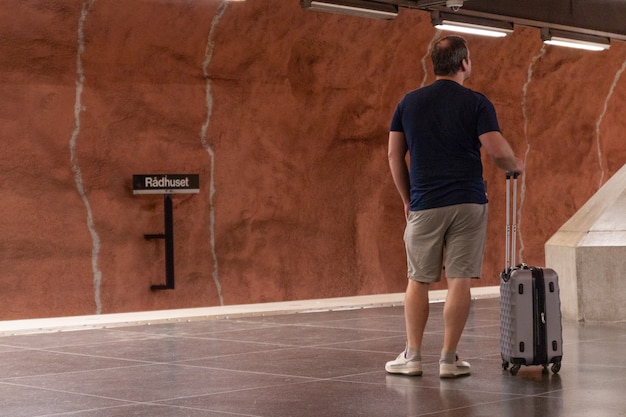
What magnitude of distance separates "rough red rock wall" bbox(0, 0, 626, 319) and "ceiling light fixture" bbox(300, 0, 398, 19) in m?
0.99

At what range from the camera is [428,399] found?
5.75 meters

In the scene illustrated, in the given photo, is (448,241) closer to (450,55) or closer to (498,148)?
(498,148)

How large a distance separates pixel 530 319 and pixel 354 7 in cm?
576

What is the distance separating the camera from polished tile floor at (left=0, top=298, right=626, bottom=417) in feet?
18.2

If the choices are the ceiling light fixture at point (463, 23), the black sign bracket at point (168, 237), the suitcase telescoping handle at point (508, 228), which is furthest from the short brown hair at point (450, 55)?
the ceiling light fixture at point (463, 23)

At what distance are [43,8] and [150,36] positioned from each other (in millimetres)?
1301

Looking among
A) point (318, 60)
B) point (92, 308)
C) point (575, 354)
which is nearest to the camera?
point (575, 354)

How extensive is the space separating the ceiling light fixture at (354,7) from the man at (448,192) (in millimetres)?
4933

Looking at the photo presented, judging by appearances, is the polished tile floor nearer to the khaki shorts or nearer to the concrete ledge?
the concrete ledge

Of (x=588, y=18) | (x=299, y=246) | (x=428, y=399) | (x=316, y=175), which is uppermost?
(x=588, y=18)

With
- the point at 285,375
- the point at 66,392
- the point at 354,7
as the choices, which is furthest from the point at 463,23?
the point at 66,392

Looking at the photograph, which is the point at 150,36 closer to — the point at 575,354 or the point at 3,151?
the point at 3,151

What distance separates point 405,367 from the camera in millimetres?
6652

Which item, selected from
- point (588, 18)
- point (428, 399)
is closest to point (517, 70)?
point (588, 18)
